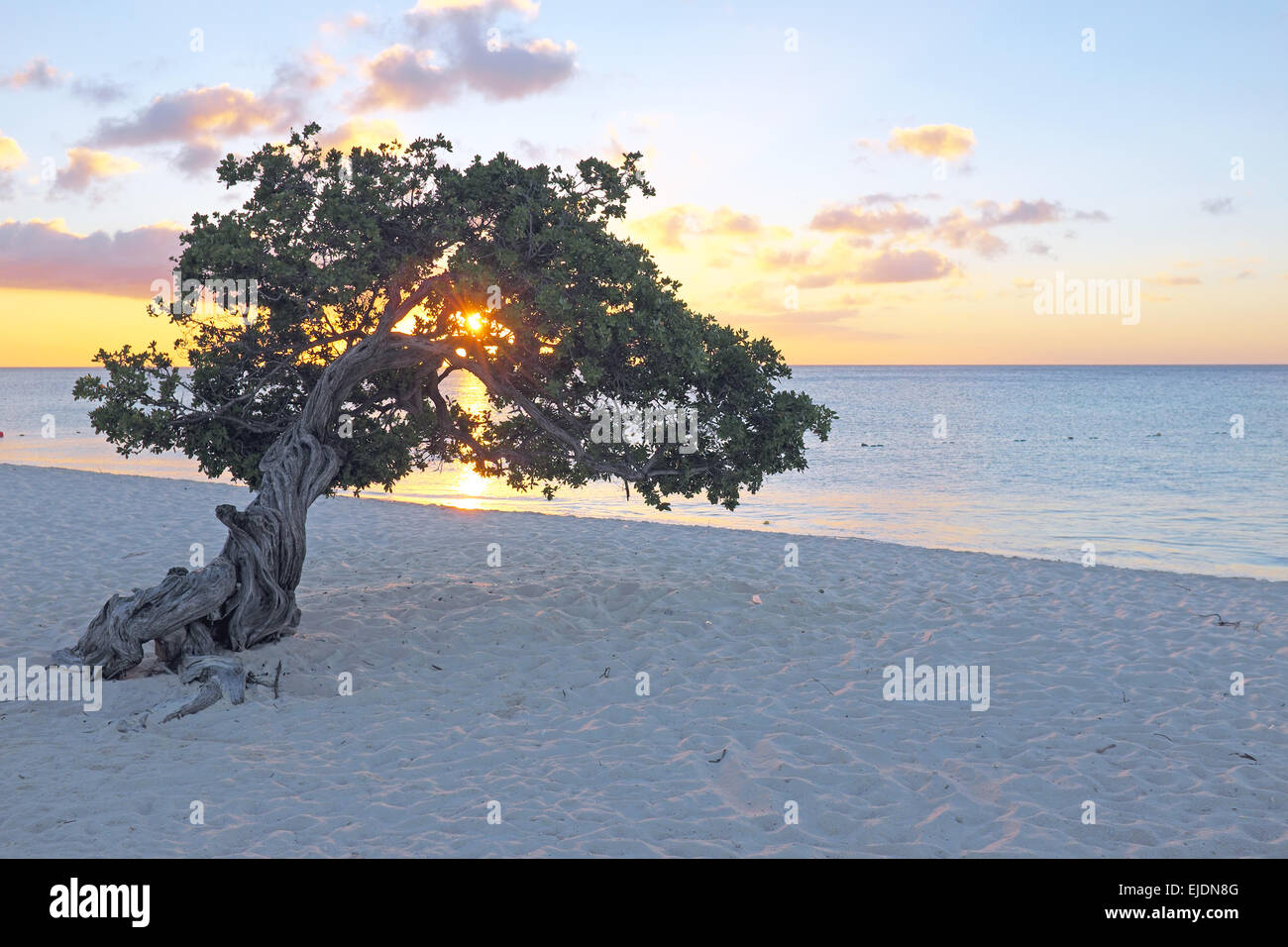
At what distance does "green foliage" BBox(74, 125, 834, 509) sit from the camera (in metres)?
10.8

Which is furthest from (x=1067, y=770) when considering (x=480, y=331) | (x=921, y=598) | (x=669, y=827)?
(x=480, y=331)

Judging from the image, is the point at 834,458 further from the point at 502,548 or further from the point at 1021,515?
the point at 502,548

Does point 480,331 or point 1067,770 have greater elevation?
point 480,331

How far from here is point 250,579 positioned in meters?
11.1

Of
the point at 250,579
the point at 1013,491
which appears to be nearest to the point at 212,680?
the point at 250,579

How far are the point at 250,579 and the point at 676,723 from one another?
582 centimetres

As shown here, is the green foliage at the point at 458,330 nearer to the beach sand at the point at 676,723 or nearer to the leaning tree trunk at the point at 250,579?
the leaning tree trunk at the point at 250,579

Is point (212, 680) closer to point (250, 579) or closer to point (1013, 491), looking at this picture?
point (250, 579)

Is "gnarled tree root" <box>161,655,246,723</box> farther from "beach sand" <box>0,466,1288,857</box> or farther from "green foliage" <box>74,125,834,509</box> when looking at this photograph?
"green foliage" <box>74,125,834,509</box>

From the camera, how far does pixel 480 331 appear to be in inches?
451

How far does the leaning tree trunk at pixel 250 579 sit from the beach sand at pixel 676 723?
1.43 ft

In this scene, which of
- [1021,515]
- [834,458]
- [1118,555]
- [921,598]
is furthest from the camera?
[834,458]

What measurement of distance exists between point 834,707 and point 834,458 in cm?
4245

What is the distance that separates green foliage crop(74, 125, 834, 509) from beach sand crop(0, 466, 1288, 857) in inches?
99.6
